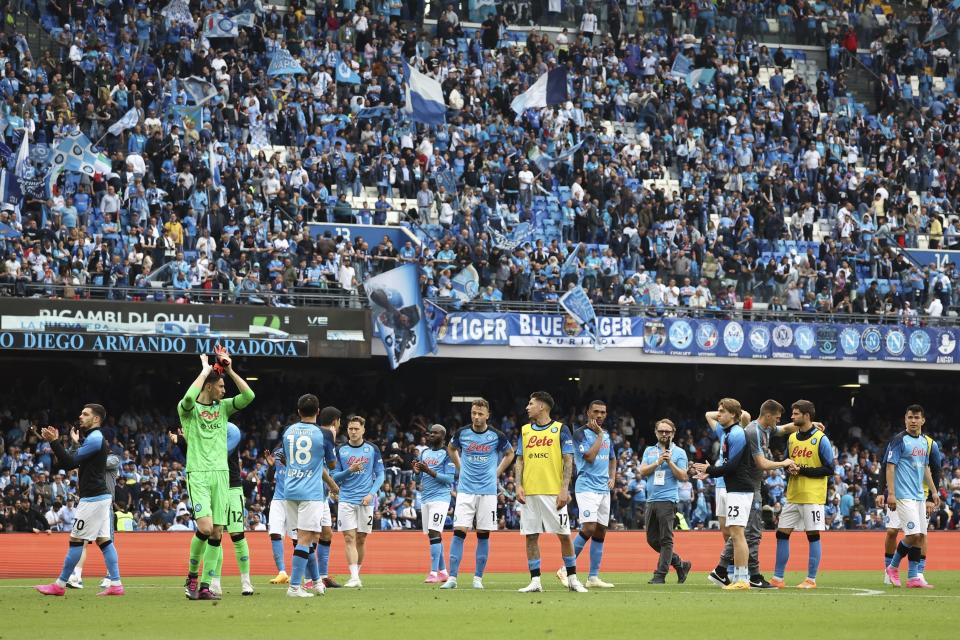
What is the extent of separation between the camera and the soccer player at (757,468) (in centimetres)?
1583

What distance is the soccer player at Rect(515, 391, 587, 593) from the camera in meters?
15.4

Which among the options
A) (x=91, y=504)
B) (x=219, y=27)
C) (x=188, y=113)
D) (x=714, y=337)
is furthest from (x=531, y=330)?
(x=91, y=504)

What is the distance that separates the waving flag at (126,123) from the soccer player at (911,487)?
72.8 ft

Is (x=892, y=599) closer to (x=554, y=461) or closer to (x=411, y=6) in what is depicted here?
(x=554, y=461)

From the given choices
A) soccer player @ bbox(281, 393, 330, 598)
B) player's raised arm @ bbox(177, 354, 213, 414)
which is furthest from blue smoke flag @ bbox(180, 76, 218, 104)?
player's raised arm @ bbox(177, 354, 213, 414)

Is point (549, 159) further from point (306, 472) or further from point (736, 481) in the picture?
point (306, 472)

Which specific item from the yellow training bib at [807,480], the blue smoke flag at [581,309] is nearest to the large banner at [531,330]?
the blue smoke flag at [581,309]

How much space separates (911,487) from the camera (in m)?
17.1

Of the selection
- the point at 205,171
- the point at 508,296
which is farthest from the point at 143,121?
the point at 508,296

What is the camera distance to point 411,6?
4338 cm

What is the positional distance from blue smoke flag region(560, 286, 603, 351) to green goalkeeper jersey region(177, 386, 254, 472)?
20947 millimetres

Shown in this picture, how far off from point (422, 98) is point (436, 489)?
2150 cm

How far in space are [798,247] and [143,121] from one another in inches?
687

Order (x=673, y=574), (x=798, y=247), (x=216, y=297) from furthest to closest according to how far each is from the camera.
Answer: (x=798, y=247)
(x=216, y=297)
(x=673, y=574)
